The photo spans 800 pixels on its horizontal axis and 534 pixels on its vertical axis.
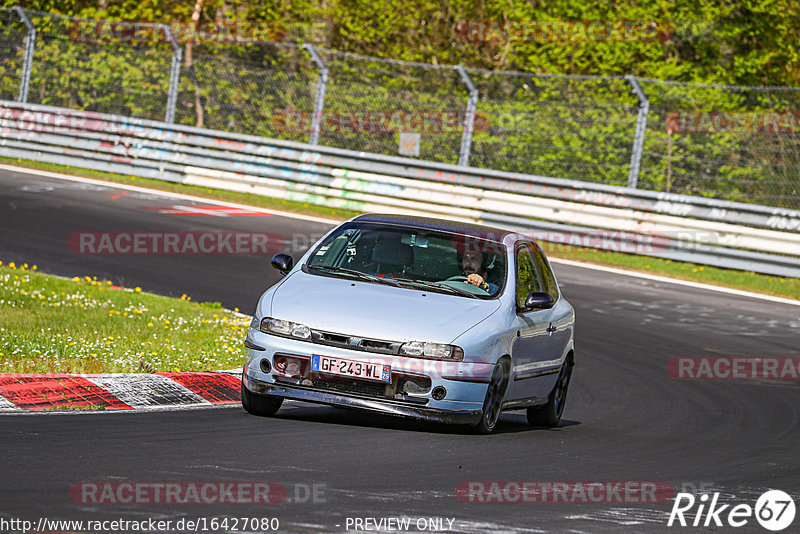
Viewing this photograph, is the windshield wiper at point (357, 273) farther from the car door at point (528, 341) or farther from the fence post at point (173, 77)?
the fence post at point (173, 77)

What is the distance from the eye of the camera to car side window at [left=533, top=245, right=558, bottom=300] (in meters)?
10.6

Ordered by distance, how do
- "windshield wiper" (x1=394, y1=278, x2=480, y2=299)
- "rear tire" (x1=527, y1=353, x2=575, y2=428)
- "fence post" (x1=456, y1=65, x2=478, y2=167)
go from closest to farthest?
"windshield wiper" (x1=394, y1=278, x2=480, y2=299) < "rear tire" (x1=527, y1=353, x2=575, y2=428) < "fence post" (x1=456, y1=65, x2=478, y2=167)

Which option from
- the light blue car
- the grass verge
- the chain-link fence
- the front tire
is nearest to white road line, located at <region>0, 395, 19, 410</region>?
the light blue car

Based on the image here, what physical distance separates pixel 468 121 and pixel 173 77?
5805mm

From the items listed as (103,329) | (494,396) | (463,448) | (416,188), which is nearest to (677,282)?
(416,188)

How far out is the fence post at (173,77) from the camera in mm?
24750

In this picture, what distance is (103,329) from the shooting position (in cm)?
1170

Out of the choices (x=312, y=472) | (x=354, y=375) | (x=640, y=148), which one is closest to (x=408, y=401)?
(x=354, y=375)

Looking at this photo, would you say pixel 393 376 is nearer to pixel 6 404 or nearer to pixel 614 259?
pixel 6 404

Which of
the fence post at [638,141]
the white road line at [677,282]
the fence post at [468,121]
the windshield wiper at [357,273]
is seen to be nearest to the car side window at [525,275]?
the windshield wiper at [357,273]

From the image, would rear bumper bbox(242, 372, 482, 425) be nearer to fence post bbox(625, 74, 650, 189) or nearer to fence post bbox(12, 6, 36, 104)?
fence post bbox(625, 74, 650, 189)

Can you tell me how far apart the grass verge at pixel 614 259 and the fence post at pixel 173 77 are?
4.09 ft

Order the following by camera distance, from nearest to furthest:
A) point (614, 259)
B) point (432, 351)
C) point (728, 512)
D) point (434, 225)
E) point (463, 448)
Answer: point (728, 512) < point (463, 448) < point (432, 351) < point (434, 225) < point (614, 259)

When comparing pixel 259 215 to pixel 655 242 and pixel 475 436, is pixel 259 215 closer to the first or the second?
pixel 655 242
